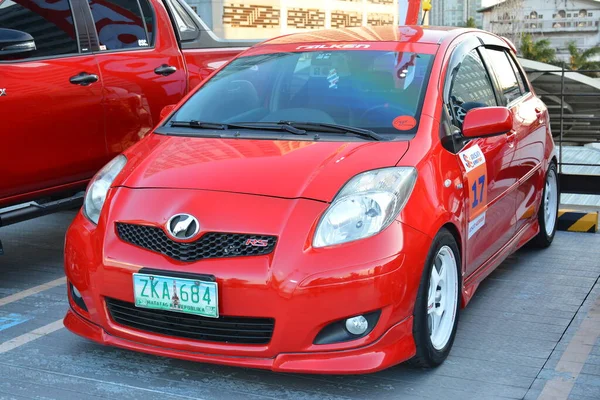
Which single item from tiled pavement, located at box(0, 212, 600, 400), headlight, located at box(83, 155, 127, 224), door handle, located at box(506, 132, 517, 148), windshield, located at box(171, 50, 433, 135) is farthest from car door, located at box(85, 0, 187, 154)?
door handle, located at box(506, 132, 517, 148)

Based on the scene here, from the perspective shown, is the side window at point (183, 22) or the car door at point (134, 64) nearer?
the car door at point (134, 64)

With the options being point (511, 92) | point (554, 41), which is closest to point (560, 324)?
point (511, 92)

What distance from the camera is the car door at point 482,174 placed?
4.25 meters

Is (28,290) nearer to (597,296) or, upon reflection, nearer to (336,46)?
(336,46)

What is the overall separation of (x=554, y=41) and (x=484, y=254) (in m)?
91.8

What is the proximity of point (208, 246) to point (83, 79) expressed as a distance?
2.46m

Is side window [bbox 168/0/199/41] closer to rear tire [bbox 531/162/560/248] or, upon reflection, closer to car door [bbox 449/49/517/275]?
car door [bbox 449/49/517/275]

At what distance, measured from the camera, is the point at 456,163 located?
409 cm

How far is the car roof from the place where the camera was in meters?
4.77

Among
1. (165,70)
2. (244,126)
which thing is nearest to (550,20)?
(165,70)

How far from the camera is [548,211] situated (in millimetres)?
6078

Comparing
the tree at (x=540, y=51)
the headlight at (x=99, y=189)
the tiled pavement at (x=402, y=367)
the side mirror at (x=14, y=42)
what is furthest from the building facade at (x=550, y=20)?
the headlight at (x=99, y=189)

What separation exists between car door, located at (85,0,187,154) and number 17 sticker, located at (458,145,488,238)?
8.30 ft

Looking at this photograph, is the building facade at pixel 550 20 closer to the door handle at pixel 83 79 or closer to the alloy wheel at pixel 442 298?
the door handle at pixel 83 79
